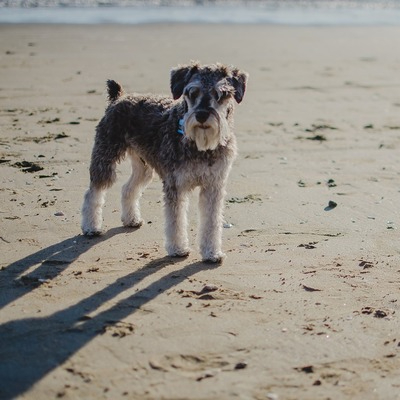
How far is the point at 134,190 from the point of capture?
7.48 m

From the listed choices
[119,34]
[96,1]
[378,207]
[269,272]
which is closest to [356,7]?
[96,1]

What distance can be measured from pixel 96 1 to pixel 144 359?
24496 millimetres

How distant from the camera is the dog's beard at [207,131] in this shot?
5.91 m

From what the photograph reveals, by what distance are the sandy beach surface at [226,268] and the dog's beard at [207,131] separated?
3.73 feet

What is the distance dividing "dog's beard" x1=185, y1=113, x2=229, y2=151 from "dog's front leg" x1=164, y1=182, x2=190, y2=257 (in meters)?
0.57

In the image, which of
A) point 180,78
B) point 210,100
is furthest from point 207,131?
point 180,78

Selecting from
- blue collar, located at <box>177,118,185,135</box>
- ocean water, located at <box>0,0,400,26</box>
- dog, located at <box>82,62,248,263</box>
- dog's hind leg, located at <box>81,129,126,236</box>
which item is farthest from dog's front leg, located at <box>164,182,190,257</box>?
ocean water, located at <box>0,0,400,26</box>

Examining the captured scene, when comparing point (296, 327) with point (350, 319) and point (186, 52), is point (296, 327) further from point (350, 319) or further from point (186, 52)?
point (186, 52)

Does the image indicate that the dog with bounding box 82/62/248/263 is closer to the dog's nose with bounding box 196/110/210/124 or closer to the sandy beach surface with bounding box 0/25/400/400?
the dog's nose with bounding box 196/110/210/124

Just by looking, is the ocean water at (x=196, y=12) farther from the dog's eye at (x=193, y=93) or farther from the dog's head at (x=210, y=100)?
the dog's eye at (x=193, y=93)

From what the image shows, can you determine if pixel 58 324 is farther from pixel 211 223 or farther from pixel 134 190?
pixel 134 190

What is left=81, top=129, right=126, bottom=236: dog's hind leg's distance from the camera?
23.2 feet

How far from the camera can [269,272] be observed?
635 centimetres

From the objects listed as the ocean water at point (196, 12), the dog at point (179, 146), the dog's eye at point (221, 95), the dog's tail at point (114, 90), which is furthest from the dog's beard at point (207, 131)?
the ocean water at point (196, 12)
